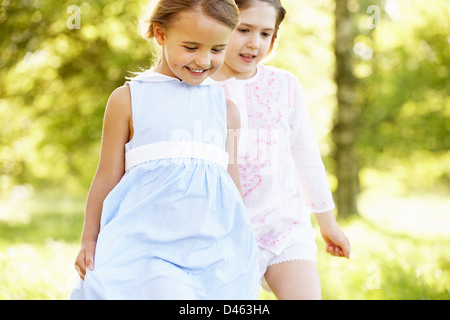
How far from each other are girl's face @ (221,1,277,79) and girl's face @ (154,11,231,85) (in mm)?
540

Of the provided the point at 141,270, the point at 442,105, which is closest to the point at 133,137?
the point at 141,270

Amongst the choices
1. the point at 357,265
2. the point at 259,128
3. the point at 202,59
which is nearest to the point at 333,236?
the point at 259,128

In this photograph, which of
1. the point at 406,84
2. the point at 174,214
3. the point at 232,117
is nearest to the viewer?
the point at 174,214

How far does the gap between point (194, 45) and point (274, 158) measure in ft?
2.71

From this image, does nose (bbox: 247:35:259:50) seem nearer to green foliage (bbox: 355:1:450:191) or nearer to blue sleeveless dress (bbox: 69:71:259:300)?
blue sleeveless dress (bbox: 69:71:259:300)

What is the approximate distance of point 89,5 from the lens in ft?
31.9

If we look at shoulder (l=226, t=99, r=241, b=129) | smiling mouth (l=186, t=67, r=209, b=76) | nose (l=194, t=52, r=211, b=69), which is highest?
nose (l=194, t=52, r=211, b=69)

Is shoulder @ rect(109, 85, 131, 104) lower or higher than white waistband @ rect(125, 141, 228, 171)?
higher

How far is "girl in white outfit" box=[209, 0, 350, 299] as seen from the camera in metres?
2.91

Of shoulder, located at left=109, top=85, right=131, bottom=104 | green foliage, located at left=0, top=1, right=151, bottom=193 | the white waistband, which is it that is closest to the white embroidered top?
the white waistband

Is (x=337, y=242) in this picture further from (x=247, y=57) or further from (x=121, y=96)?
(x=121, y=96)

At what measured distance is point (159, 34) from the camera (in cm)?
253

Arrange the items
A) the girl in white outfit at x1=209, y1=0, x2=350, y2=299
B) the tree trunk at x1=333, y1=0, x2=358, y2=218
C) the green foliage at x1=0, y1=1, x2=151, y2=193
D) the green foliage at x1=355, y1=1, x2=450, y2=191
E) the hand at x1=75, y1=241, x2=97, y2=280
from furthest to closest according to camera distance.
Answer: the green foliage at x1=355, y1=1, x2=450, y2=191 < the green foliage at x1=0, y1=1, x2=151, y2=193 < the tree trunk at x1=333, y1=0, x2=358, y2=218 < the girl in white outfit at x1=209, y1=0, x2=350, y2=299 < the hand at x1=75, y1=241, x2=97, y2=280
